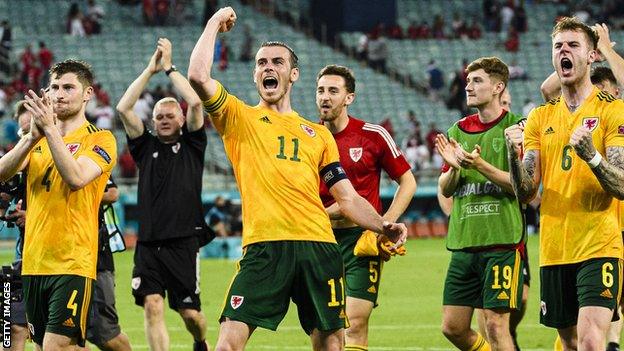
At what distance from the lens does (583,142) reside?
8219 millimetres

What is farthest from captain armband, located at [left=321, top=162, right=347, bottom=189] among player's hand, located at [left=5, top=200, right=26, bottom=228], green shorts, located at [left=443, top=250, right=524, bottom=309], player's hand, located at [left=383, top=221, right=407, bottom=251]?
player's hand, located at [left=5, top=200, right=26, bottom=228]

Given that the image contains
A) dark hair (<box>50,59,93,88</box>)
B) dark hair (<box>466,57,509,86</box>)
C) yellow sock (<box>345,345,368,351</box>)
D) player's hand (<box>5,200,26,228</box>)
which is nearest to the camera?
dark hair (<box>50,59,93,88</box>)

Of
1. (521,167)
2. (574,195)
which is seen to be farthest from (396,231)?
(574,195)

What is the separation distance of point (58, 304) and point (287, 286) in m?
1.69

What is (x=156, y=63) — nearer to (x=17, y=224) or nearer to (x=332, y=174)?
(x=17, y=224)

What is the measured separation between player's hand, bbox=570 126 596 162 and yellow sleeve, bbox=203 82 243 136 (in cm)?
212

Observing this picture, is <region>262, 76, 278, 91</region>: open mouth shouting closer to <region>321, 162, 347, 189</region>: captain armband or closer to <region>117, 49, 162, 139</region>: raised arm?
<region>321, 162, 347, 189</region>: captain armband

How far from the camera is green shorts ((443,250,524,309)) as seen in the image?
1026 centimetres

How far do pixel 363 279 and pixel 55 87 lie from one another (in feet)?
9.76

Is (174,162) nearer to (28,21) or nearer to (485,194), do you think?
(485,194)

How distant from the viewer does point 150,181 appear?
1229 centimetres

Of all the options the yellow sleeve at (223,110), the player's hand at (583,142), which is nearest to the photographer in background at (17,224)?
the yellow sleeve at (223,110)

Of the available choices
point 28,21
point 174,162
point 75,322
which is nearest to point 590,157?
point 75,322

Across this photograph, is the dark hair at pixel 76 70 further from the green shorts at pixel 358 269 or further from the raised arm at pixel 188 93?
the green shorts at pixel 358 269
